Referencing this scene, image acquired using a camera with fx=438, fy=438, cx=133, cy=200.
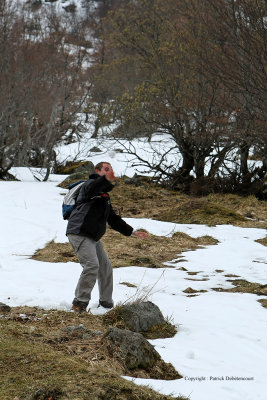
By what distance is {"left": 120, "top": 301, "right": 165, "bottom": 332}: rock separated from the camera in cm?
429

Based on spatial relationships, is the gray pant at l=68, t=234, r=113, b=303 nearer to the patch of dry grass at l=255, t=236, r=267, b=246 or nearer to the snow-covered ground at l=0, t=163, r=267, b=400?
the snow-covered ground at l=0, t=163, r=267, b=400

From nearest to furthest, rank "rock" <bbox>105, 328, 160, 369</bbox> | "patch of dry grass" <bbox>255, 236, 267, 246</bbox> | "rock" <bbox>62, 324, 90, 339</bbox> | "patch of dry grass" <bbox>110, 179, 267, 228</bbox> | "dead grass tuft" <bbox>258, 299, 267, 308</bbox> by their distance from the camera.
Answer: "rock" <bbox>105, 328, 160, 369</bbox>, "rock" <bbox>62, 324, 90, 339</bbox>, "dead grass tuft" <bbox>258, 299, 267, 308</bbox>, "patch of dry grass" <bbox>255, 236, 267, 246</bbox>, "patch of dry grass" <bbox>110, 179, 267, 228</bbox>

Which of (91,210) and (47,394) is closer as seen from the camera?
(47,394)

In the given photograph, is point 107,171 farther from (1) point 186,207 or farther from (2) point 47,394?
(1) point 186,207

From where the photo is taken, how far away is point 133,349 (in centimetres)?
329

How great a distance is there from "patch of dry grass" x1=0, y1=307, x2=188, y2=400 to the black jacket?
1.02m

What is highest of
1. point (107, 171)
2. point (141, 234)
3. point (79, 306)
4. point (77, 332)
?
point (107, 171)

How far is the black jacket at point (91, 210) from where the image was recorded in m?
4.78

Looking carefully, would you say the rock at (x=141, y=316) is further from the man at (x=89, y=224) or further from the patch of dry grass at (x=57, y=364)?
the man at (x=89, y=224)

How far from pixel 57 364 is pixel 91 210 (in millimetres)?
2263

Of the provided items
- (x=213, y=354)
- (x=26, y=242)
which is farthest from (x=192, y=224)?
(x=213, y=354)

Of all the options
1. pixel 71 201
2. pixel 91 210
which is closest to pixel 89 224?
pixel 91 210

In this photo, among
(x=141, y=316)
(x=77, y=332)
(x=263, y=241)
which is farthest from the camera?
(x=263, y=241)

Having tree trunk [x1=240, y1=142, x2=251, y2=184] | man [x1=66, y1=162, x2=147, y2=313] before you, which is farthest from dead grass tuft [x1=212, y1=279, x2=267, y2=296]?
tree trunk [x1=240, y1=142, x2=251, y2=184]
